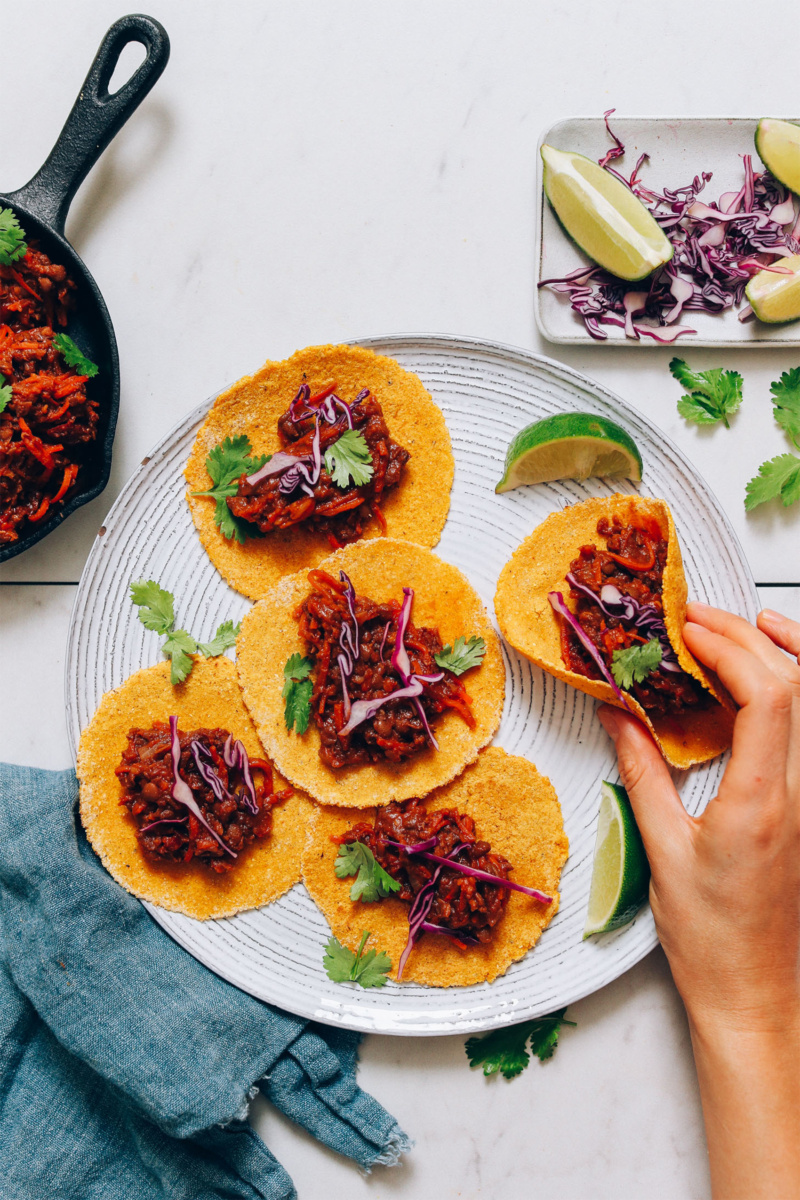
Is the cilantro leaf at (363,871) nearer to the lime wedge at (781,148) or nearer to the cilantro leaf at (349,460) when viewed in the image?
the cilantro leaf at (349,460)

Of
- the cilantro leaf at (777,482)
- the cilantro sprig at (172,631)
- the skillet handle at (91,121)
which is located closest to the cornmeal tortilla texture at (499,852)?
the cilantro sprig at (172,631)

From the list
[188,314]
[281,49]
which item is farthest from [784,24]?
[188,314]

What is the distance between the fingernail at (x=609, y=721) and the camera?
136 inches

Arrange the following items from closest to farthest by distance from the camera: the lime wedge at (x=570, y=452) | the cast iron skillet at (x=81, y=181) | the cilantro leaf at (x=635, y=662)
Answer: the cilantro leaf at (x=635, y=662), the lime wedge at (x=570, y=452), the cast iron skillet at (x=81, y=181)

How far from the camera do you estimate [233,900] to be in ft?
11.6

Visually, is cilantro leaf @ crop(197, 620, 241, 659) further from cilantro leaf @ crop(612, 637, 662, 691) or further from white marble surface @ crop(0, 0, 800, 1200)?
cilantro leaf @ crop(612, 637, 662, 691)

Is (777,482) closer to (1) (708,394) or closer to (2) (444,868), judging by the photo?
(1) (708,394)

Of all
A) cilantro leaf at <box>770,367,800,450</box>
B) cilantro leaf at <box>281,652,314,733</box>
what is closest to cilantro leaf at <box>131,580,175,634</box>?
cilantro leaf at <box>281,652,314,733</box>

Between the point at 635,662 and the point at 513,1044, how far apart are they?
5.84 feet

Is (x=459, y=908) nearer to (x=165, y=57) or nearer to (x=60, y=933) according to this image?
(x=60, y=933)

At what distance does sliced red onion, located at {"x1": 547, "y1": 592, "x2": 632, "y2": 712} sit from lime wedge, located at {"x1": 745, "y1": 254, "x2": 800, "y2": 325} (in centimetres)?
148

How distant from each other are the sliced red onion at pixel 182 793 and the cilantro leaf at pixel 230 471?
0.85 meters

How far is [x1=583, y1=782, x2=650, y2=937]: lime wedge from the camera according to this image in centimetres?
331

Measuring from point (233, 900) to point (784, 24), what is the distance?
4552 mm
